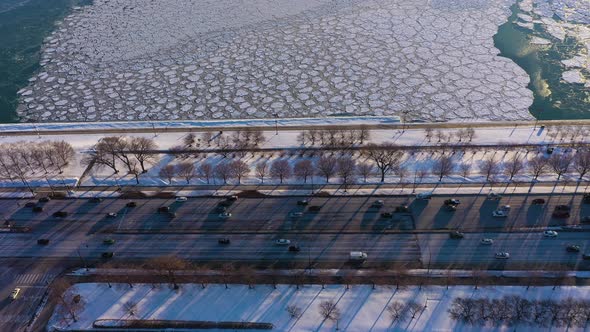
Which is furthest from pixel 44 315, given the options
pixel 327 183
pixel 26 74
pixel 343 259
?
pixel 26 74

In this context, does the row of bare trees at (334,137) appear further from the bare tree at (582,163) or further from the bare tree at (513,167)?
the bare tree at (582,163)

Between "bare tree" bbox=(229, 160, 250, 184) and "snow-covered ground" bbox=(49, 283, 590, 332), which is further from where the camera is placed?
"bare tree" bbox=(229, 160, 250, 184)

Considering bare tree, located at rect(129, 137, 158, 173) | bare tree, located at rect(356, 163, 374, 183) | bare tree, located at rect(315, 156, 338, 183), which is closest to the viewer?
bare tree, located at rect(315, 156, 338, 183)

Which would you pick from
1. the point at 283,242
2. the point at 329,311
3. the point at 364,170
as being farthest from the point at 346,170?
the point at 329,311

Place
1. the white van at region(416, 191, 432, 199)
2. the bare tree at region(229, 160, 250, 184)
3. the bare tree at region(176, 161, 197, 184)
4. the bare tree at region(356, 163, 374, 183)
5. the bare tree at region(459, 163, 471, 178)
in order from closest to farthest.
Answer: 1. the white van at region(416, 191, 432, 199)
2. the bare tree at region(356, 163, 374, 183)
3. the bare tree at region(459, 163, 471, 178)
4. the bare tree at region(229, 160, 250, 184)
5. the bare tree at region(176, 161, 197, 184)

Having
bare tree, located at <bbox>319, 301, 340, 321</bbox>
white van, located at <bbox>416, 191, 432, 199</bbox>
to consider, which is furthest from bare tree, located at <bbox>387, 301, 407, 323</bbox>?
white van, located at <bbox>416, 191, 432, 199</bbox>

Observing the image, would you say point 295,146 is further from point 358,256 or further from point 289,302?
point 289,302

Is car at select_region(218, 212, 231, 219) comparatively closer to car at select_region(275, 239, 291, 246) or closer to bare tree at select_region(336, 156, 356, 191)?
car at select_region(275, 239, 291, 246)

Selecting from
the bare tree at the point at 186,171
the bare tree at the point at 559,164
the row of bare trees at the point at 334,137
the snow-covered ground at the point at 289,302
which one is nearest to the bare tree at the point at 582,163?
the bare tree at the point at 559,164

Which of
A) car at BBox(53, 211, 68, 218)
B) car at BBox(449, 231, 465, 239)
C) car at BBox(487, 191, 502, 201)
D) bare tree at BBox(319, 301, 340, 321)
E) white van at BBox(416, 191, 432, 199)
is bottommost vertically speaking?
bare tree at BBox(319, 301, 340, 321)
